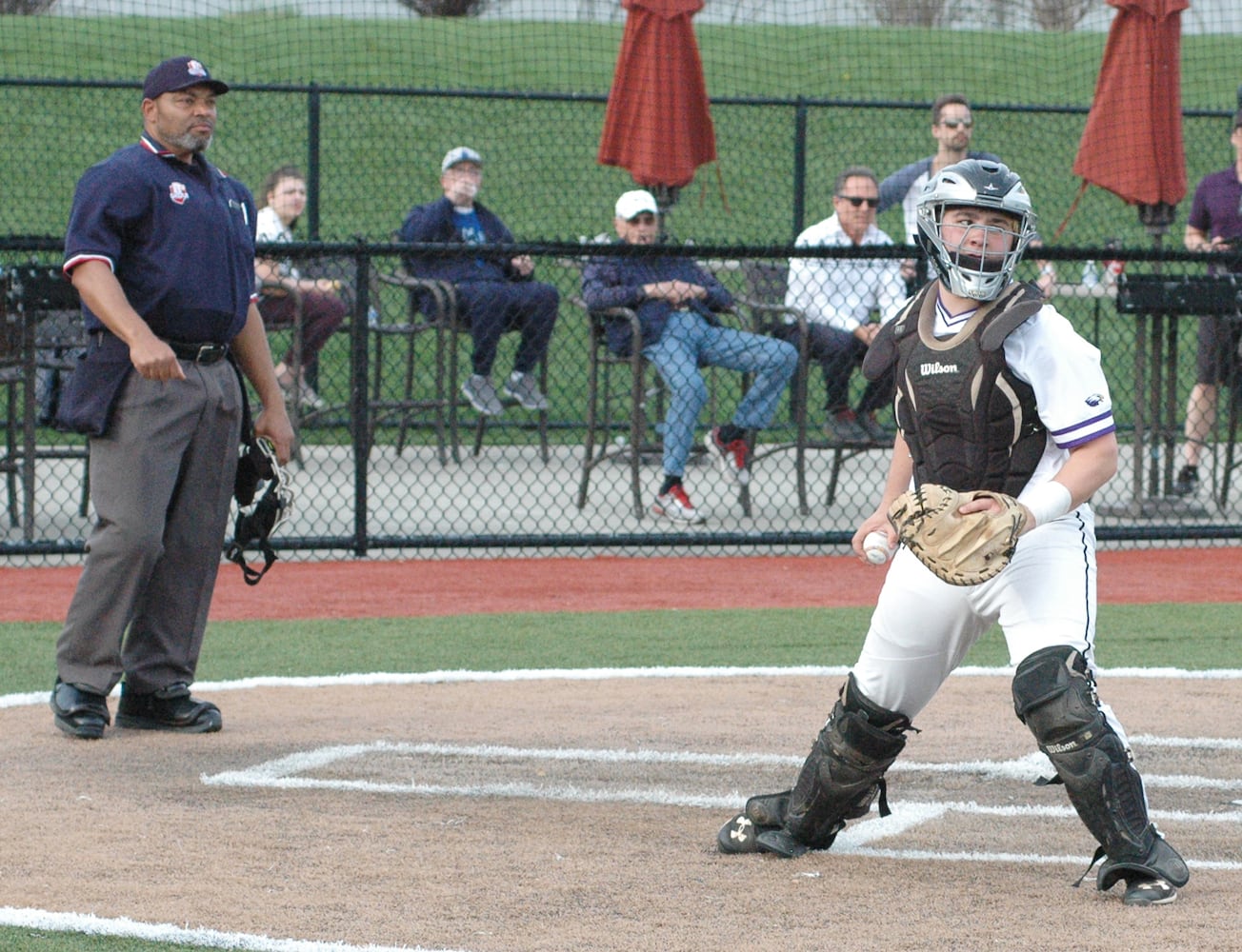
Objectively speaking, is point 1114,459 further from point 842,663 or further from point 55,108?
point 55,108

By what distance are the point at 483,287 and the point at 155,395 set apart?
17.2ft

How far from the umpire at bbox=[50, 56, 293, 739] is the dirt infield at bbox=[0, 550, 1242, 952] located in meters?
0.26

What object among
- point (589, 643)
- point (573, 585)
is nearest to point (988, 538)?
point (589, 643)

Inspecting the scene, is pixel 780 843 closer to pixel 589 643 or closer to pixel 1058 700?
pixel 1058 700

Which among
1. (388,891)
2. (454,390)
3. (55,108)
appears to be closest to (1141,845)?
(388,891)

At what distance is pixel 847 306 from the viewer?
10102mm

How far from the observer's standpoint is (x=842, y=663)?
695 centimetres

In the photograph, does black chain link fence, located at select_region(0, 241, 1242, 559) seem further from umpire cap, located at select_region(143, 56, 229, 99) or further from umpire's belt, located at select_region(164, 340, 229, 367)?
umpire cap, located at select_region(143, 56, 229, 99)

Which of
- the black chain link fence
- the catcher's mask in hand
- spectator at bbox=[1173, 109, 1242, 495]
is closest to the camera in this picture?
the catcher's mask in hand

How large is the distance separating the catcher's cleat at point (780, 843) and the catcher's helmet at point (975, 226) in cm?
131

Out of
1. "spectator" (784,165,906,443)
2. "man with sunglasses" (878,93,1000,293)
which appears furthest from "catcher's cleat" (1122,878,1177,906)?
"man with sunglasses" (878,93,1000,293)

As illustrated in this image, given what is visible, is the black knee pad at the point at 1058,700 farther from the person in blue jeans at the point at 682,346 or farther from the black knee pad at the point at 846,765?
the person in blue jeans at the point at 682,346

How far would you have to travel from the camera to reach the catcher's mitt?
3.84 meters

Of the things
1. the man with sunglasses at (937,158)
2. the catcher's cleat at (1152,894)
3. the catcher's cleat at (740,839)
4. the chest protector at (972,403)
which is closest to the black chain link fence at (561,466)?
the man with sunglasses at (937,158)
